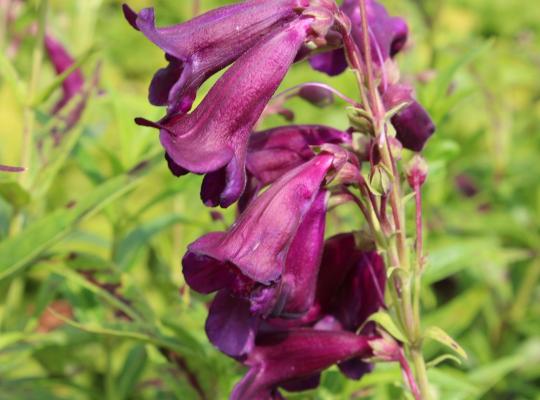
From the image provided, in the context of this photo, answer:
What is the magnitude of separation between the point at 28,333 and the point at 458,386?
0.85 meters

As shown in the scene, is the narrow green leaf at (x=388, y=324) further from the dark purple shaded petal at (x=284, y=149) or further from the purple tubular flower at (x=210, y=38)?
the purple tubular flower at (x=210, y=38)

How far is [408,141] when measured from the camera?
1.15 m

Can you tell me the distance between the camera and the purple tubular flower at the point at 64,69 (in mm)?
1946

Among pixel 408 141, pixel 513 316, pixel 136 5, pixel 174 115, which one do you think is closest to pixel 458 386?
pixel 408 141

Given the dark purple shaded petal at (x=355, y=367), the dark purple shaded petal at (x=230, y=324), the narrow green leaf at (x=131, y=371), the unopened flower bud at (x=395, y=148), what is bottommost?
the narrow green leaf at (x=131, y=371)

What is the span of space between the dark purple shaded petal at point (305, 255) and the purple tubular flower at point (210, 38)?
0.21 m

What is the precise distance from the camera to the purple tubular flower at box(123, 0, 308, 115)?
0.98 m

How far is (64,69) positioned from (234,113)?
108 centimetres

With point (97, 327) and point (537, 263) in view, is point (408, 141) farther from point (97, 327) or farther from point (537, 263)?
point (537, 263)

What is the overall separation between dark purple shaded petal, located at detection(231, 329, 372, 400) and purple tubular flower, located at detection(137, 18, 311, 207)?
0.27 meters

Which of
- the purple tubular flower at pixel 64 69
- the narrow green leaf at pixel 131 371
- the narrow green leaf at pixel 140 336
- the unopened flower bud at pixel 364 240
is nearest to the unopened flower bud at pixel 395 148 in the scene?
the unopened flower bud at pixel 364 240

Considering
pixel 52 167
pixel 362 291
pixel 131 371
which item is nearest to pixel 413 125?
pixel 362 291

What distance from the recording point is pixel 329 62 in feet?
4.05

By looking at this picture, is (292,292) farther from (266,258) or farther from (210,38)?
(210,38)
